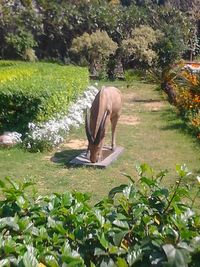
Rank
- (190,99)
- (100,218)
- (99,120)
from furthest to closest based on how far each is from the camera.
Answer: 1. (190,99)
2. (99,120)
3. (100,218)

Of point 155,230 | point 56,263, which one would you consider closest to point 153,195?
point 155,230

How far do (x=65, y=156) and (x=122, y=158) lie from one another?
1120mm

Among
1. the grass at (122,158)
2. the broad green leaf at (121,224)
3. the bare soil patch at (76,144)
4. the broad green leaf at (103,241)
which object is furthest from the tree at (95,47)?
the broad green leaf at (103,241)

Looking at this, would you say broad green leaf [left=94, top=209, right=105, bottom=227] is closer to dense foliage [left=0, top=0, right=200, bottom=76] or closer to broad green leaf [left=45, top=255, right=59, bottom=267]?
broad green leaf [left=45, top=255, right=59, bottom=267]

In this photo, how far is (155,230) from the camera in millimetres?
2773

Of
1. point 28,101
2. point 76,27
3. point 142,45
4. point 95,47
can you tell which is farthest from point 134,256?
point 76,27

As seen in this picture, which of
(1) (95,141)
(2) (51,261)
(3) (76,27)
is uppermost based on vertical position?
(3) (76,27)

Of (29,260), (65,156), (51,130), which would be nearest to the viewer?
(29,260)

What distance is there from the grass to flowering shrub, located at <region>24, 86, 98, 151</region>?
0.21 m

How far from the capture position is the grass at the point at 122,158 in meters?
8.41

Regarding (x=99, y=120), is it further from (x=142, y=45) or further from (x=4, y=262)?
(x=142, y=45)

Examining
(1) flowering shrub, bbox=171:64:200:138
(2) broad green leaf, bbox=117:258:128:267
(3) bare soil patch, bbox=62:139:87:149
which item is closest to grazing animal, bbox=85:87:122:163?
(3) bare soil patch, bbox=62:139:87:149

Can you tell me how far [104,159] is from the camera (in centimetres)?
960

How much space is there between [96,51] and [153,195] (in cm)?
2078
